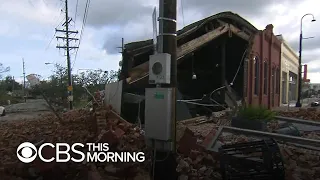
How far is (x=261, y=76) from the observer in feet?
69.6

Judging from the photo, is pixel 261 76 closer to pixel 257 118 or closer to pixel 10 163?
pixel 257 118

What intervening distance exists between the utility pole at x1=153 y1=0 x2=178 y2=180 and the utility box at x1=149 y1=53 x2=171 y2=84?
0.16 meters

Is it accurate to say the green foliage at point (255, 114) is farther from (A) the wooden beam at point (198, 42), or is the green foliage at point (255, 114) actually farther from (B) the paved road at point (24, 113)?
(B) the paved road at point (24, 113)

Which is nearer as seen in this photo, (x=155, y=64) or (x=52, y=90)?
(x=155, y=64)

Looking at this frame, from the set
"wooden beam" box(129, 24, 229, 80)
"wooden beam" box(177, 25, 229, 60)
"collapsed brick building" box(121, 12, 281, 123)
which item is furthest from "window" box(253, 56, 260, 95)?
"wooden beam" box(177, 25, 229, 60)

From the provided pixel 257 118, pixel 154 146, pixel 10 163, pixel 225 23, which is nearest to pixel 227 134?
pixel 257 118

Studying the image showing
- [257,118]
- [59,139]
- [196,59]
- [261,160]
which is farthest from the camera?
[196,59]

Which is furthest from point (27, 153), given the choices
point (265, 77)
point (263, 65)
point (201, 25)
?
point (265, 77)

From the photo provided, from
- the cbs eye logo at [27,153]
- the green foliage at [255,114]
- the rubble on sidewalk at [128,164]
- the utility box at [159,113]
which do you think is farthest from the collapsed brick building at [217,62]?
the utility box at [159,113]

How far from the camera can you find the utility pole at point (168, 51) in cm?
521

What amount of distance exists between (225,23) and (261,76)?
7440 mm

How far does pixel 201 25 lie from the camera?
1357 cm

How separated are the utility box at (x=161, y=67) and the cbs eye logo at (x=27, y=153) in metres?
2.40

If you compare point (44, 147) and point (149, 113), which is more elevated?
point (149, 113)
